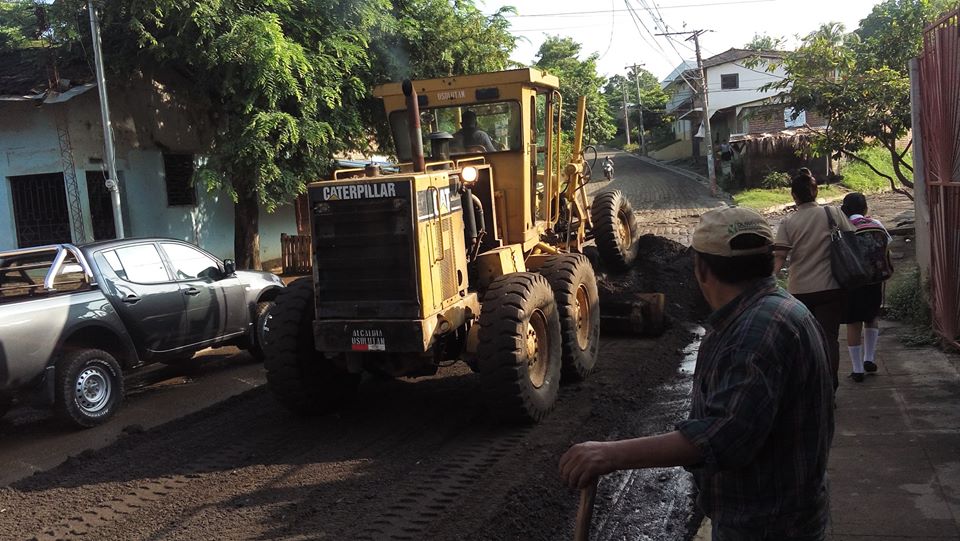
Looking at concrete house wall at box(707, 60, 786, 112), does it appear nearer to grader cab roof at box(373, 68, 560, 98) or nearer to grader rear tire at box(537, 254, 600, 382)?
grader cab roof at box(373, 68, 560, 98)

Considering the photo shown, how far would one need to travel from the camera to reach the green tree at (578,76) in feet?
113

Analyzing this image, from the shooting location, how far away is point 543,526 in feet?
14.9

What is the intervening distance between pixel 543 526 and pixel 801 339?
280cm

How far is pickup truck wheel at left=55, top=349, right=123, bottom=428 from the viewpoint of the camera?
687cm

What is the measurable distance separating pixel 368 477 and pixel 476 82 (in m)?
4.07

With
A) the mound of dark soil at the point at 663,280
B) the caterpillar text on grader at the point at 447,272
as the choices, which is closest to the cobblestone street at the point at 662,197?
the mound of dark soil at the point at 663,280

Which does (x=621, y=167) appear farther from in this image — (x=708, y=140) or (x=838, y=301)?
(x=838, y=301)

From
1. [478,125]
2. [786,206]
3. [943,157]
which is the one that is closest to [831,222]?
[943,157]

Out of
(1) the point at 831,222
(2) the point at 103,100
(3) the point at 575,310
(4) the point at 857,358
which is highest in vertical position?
(2) the point at 103,100

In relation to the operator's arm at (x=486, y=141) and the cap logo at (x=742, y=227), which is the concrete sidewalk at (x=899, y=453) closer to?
the cap logo at (x=742, y=227)

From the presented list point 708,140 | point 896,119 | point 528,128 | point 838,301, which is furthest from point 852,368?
point 708,140

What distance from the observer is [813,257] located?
18.6ft

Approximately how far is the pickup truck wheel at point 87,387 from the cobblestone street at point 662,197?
37.9 ft

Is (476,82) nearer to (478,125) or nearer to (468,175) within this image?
(478,125)
